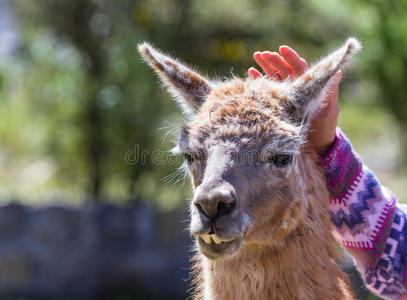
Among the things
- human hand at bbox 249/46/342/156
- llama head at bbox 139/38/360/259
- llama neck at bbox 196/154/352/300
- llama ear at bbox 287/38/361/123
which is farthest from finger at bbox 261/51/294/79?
llama neck at bbox 196/154/352/300

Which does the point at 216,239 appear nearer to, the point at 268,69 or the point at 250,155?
the point at 250,155

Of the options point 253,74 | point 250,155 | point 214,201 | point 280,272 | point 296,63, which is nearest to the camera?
point 214,201

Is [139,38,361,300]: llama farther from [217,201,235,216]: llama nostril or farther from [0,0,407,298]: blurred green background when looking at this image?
[0,0,407,298]: blurred green background

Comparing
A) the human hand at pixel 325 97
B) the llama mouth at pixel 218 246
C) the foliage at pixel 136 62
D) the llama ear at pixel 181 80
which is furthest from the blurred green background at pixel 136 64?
the llama mouth at pixel 218 246

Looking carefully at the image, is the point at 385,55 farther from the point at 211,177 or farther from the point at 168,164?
the point at 211,177

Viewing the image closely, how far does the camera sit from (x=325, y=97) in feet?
11.0

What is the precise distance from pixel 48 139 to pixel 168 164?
2372mm

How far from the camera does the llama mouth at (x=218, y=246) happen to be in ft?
9.61

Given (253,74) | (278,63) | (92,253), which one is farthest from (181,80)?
(92,253)

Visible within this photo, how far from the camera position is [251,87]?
3.47 metres

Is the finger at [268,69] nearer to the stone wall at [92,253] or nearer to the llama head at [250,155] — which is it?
the llama head at [250,155]

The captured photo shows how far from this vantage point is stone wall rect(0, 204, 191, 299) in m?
8.25

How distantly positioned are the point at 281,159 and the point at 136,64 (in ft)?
18.5

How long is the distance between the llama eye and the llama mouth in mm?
499
